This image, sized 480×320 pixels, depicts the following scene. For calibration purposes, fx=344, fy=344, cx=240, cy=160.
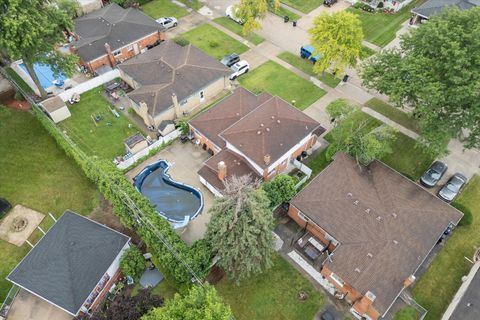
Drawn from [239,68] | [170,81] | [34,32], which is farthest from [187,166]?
[34,32]

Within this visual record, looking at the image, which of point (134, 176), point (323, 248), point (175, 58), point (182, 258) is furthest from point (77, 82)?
point (323, 248)

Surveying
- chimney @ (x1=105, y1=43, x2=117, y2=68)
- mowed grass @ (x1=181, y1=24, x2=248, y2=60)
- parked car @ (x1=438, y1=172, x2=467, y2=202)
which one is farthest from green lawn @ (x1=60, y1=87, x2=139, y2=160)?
parked car @ (x1=438, y1=172, x2=467, y2=202)

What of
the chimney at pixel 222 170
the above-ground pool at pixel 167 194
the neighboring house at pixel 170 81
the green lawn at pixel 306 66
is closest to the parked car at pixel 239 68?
the neighboring house at pixel 170 81

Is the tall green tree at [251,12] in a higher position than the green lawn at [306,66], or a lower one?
higher

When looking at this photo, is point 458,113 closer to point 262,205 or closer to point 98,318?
point 262,205

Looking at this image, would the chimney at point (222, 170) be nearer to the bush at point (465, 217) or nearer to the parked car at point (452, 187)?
the parked car at point (452, 187)

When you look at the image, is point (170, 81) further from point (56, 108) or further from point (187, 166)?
point (56, 108)
